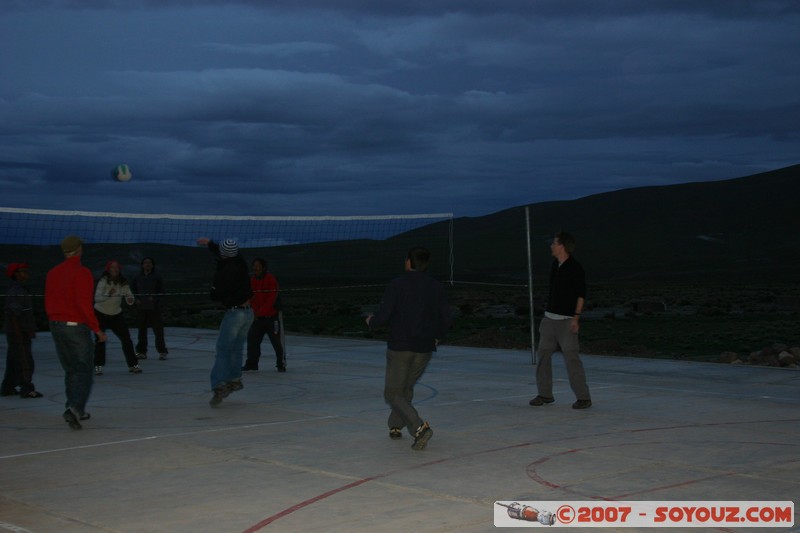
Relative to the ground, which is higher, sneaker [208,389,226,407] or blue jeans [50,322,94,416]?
blue jeans [50,322,94,416]

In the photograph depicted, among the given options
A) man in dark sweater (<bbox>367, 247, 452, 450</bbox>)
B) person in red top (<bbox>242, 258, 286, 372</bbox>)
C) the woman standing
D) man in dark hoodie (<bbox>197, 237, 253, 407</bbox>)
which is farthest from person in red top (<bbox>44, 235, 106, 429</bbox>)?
the woman standing

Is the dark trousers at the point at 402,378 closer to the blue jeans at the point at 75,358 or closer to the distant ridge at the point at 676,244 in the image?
the blue jeans at the point at 75,358

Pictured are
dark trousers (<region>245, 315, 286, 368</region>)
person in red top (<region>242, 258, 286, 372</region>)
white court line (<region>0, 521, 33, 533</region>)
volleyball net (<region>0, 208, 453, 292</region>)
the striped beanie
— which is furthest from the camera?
volleyball net (<region>0, 208, 453, 292</region>)

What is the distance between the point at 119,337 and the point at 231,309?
14.0 feet

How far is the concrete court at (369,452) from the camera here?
714cm

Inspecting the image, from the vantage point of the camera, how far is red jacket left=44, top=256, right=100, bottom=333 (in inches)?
415

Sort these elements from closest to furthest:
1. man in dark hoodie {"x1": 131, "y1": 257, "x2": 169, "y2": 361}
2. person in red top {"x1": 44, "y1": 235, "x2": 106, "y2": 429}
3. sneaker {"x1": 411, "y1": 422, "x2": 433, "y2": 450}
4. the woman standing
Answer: sneaker {"x1": 411, "y1": 422, "x2": 433, "y2": 450}
person in red top {"x1": 44, "y1": 235, "x2": 106, "y2": 429}
the woman standing
man in dark hoodie {"x1": 131, "y1": 257, "x2": 169, "y2": 361}

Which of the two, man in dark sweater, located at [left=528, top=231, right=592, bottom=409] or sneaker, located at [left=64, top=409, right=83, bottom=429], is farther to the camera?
man in dark sweater, located at [left=528, top=231, right=592, bottom=409]

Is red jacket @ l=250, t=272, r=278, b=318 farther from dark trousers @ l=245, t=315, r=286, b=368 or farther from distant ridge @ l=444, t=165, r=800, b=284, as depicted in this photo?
distant ridge @ l=444, t=165, r=800, b=284

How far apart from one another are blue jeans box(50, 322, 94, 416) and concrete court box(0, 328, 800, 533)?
0.33 meters

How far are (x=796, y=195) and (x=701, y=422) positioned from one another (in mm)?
193155

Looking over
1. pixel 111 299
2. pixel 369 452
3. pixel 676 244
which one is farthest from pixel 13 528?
pixel 676 244

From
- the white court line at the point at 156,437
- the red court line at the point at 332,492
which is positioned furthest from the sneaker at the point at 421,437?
the white court line at the point at 156,437

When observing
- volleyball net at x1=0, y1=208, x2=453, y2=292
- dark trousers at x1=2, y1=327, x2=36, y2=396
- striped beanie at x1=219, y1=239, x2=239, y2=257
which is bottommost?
dark trousers at x1=2, y1=327, x2=36, y2=396
